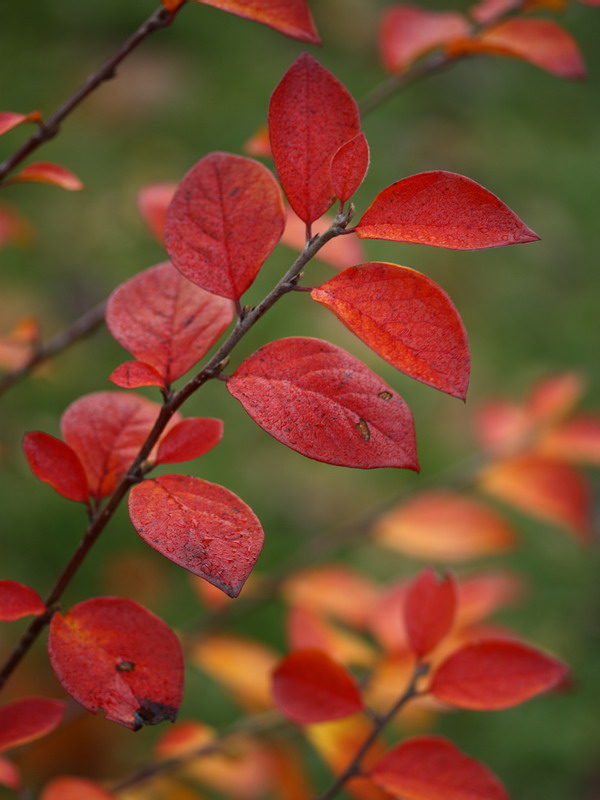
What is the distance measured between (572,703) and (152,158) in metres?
1.78

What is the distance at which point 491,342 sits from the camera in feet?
7.70

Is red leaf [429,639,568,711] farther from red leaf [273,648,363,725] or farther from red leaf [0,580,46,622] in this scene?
red leaf [0,580,46,622]

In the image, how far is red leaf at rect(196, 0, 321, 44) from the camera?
1.59 ft

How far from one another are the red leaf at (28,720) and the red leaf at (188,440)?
0.54ft

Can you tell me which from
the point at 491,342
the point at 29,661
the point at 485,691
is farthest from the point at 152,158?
the point at 485,691

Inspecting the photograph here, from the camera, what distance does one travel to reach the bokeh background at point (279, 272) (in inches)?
62.6

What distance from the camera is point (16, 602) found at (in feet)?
1.52

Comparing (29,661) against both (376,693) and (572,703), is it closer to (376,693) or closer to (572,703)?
(376,693)

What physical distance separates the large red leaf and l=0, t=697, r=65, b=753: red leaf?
0.69 ft

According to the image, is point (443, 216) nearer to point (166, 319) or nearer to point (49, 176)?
point (166, 319)

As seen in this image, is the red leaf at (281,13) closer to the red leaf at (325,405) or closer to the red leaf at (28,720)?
the red leaf at (325,405)

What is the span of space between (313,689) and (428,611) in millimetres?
96

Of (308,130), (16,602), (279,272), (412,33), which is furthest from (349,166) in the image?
(279,272)

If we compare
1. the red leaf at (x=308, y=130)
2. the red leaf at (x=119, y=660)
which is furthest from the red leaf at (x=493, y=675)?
the red leaf at (x=308, y=130)
